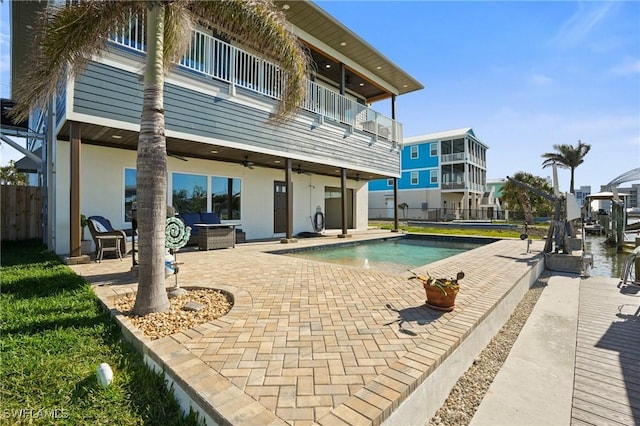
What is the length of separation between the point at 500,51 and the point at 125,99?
387 inches

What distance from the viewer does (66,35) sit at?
3830 millimetres

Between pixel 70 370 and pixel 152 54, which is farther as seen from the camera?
pixel 152 54

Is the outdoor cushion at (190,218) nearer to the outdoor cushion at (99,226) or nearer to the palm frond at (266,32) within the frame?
the outdoor cushion at (99,226)

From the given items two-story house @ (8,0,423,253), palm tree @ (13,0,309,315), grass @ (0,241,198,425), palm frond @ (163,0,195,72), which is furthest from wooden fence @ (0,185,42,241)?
palm frond @ (163,0,195,72)

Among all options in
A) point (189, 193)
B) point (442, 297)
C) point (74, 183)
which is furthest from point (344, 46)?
point (442, 297)

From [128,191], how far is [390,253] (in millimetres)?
7974

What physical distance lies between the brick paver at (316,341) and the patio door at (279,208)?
Answer: 6967 mm

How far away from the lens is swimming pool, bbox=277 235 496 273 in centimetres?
790

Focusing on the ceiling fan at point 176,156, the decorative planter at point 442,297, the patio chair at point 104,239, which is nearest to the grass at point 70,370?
the patio chair at point 104,239

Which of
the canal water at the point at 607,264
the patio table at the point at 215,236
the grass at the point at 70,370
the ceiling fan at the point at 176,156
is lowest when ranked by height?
the canal water at the point at 607,264

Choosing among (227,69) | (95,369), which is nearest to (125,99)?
(227,69)

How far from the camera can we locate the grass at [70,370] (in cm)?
191

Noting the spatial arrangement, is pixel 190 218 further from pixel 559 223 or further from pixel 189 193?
pixel 559 223

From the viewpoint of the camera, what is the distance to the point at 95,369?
2346 millimetres
